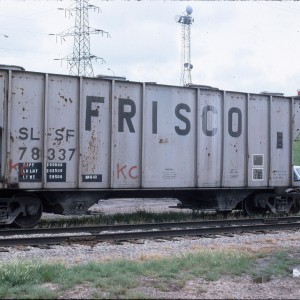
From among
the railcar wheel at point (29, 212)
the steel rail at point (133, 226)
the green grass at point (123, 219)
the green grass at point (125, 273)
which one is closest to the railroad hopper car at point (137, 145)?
the railcar wheel at point (29, 212)

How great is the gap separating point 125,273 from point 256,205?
9.49 m

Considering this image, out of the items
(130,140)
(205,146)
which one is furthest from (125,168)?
(205,146)

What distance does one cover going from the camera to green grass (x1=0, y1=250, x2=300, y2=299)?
6.41 metres

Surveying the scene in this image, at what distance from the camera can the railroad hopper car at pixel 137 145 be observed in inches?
495

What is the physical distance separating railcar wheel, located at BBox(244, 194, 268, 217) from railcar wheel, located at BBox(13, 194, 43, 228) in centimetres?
660

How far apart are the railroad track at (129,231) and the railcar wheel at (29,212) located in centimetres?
98

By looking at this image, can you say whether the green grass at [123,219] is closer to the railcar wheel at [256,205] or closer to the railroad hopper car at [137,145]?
the railroad hopper car at [137,145]

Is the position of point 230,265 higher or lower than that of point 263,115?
lower

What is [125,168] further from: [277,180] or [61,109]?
[277,180]

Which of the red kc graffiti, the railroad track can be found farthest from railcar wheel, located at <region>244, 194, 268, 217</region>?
the red kc graffiti

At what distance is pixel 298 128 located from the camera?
1692 centimetres

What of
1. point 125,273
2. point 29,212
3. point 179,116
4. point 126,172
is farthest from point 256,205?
point 125,273

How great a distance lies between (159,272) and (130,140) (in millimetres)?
6637

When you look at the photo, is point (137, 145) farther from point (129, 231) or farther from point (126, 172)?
point (129, 231)
